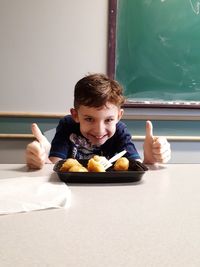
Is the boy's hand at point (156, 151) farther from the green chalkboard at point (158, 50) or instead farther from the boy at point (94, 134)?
the green chalkboard at point (158, 50)

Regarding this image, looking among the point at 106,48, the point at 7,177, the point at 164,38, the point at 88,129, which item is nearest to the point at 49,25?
the point at 106,48

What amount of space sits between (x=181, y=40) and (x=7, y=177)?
1495 mm

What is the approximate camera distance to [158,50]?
1947 mm

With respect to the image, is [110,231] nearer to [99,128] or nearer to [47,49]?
[99,128]

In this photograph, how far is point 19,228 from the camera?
51 cm

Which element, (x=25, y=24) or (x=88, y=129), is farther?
(x=25, y=24)

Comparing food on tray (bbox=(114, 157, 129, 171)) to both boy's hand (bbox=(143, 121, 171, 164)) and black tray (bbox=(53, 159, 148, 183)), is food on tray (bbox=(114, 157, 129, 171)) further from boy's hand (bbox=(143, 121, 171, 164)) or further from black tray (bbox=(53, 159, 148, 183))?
boy's hand (bbox=(143, 121, 171, 164))

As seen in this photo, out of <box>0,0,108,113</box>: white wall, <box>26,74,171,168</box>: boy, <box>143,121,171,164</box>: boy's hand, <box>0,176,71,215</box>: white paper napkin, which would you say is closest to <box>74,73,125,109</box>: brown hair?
<box>26,74,171,168</box>: boy

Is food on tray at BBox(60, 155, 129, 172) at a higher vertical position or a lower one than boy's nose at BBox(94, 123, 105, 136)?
lower

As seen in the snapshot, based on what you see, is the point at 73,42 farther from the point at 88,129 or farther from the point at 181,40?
the point at 88,129

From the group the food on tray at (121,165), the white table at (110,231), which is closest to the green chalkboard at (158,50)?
the food on tray at (121,165)

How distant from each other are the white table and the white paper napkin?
0.02m

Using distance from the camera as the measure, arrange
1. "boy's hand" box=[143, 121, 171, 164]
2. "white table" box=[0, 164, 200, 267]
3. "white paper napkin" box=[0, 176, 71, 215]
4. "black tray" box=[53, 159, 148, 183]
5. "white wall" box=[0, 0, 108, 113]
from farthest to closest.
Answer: "white wall" box=[0, 0, 108, 113]
"boy's hand" box=[143, 121, 171, 164]
"black tray" box=[53, 159, 148, 183]
"white paper napkin" box=[0, 176, 71, 215]
"white table" box=[0, 164, 200, 267]

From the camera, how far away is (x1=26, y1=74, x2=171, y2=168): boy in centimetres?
102
